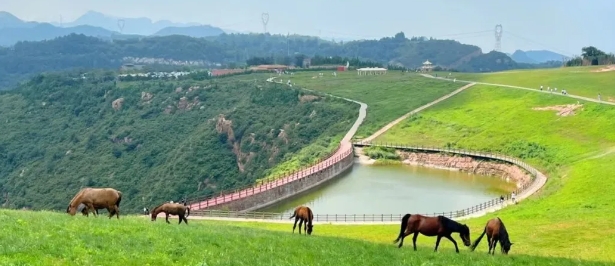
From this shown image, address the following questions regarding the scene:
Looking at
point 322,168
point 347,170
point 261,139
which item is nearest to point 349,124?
point 261,139

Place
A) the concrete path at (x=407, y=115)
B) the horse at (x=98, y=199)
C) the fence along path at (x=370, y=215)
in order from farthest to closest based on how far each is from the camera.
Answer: the concrete path at (x=407, y=115) < the fence along path at (x=370, y=215) < the horse at (x=98, y=199)

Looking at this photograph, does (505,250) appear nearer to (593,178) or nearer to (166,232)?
(166,232)

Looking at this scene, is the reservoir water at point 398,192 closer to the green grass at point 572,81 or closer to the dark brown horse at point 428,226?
the green grass at point 572,81

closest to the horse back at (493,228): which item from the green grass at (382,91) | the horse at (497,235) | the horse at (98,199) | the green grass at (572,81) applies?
the horse at (497,235)

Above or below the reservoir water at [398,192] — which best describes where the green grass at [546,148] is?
above

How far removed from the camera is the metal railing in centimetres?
6069

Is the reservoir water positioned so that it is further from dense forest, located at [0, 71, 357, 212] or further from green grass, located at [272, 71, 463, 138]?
green grass, located at [272, 71, 463, 138]

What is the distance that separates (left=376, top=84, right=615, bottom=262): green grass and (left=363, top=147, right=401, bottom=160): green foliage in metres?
5.98

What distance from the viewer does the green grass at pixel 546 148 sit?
3594 centimetres

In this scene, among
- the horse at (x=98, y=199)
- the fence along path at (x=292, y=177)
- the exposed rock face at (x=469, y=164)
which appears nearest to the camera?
the horse at (x=98, y=199)

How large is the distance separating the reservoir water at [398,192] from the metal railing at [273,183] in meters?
2.25

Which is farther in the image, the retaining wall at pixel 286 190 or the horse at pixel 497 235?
the retaining wall at pixel 286 190

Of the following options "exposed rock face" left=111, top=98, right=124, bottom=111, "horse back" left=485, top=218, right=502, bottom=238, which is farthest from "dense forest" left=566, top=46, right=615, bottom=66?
"horse back" left=485, top=218, right=502, bottom=238

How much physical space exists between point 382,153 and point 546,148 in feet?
80.7
